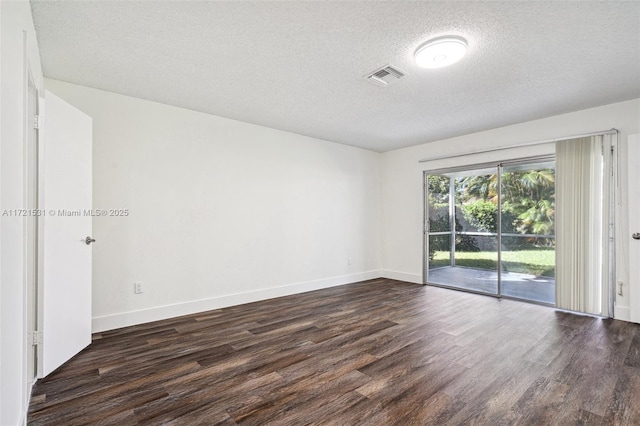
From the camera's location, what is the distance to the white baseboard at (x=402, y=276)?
5.51m

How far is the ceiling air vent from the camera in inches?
108

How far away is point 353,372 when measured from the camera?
7.49 feet

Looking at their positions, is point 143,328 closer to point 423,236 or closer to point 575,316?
point 423,236

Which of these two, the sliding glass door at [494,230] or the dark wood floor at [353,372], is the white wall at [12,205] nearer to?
the dark wood floor at [353,372]

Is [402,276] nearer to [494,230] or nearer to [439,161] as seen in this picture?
[494,230]

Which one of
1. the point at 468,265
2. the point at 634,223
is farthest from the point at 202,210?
the point at 634,223

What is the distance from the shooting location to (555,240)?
3.99 meters

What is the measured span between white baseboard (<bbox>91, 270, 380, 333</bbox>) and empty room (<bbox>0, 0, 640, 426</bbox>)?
0.03m

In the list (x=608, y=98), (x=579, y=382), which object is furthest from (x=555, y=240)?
(x=579, y=382)

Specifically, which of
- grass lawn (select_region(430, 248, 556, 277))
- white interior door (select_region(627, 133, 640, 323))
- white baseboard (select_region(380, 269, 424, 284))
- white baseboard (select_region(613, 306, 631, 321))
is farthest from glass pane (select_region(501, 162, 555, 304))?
white baseboard (select_region(380, 269, 424, 284))

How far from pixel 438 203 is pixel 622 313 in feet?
9.07

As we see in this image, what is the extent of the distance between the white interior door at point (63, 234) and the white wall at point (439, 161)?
16.0 ft

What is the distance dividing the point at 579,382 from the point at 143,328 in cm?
398

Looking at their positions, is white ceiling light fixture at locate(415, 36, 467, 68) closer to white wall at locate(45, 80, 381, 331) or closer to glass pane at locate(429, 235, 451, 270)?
white wall at locate(45, 80, 381, 331)
